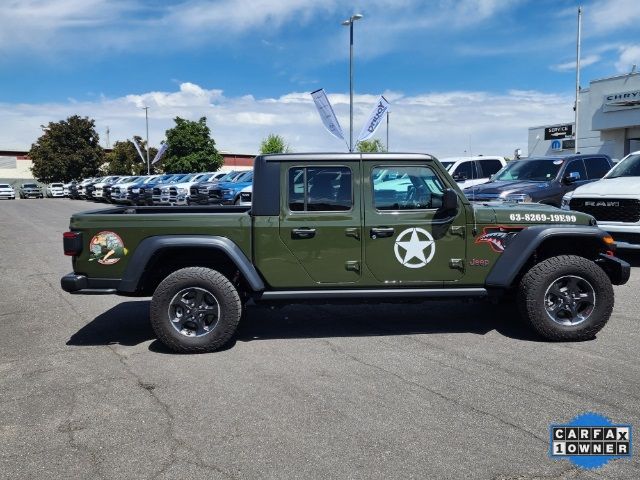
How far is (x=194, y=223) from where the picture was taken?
509 cm

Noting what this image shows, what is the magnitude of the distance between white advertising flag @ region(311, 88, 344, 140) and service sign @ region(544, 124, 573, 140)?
1950cm

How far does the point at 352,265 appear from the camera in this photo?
521 centimetres

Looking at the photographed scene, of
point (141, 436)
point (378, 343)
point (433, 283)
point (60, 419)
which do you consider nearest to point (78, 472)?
point (141, 436)

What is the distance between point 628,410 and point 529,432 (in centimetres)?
79

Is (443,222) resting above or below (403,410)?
above

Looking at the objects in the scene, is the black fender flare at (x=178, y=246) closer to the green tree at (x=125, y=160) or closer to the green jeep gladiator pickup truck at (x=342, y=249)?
the green jeep gladiator pickup truck at (x=342, y=249)

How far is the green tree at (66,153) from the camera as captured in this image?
58.3 m

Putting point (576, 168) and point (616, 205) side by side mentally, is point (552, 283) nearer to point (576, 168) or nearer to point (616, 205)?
point (616, 205)

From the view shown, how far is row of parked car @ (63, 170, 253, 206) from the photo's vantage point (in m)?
20.1

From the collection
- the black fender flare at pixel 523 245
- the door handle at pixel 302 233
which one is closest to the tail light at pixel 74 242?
the door handle at pixel 302 233

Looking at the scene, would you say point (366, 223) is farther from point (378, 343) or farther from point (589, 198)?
point (589, 198)

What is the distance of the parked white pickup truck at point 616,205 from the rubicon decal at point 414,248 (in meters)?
4.77

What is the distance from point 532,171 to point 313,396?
9.83 m

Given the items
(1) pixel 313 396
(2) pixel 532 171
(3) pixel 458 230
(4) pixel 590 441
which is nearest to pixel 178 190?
(2) pixel 532 171
